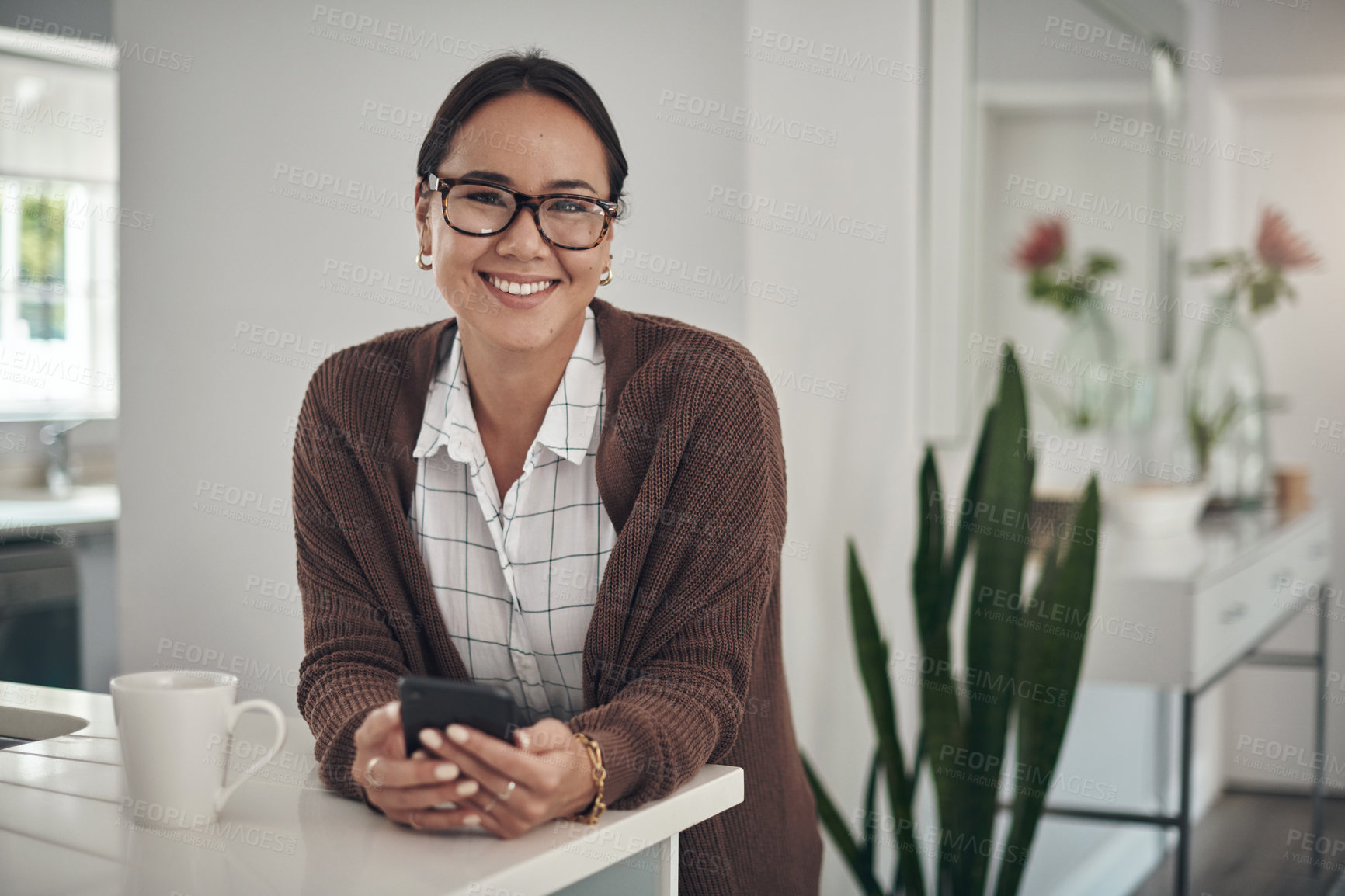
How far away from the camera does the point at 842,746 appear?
213cm

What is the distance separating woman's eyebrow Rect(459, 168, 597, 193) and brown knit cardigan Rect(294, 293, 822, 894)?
6.8 inches

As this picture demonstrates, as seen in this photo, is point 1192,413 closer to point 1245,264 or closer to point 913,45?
point 1245,264

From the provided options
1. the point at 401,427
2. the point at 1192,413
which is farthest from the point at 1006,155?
the point at 401,427

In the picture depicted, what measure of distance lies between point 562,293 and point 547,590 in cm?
31

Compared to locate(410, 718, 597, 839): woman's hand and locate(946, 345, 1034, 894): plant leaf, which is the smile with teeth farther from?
locate(946, 345, 1034, 894): plant leaf

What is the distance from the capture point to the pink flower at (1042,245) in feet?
8.84

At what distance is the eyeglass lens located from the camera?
1.18 metres

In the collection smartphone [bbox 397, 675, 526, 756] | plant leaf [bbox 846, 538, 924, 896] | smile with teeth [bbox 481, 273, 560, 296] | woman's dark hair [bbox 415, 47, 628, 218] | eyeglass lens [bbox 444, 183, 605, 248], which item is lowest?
plant leaf [bbox 846, 538, 924, 896]

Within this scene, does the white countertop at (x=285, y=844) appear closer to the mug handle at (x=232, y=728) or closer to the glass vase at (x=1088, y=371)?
the mug handle at (x=232, y=728)

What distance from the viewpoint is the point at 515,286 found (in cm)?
119

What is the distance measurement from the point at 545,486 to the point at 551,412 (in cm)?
8

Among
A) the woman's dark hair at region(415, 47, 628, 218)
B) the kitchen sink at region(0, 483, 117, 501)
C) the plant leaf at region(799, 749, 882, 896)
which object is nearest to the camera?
the woman's dark hair at region(415, 47, 628, 218)

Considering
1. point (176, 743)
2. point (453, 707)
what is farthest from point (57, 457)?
point (453, 707)

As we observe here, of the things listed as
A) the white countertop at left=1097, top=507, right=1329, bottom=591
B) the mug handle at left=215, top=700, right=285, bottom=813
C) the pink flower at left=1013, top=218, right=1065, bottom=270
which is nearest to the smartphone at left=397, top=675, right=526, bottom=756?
the mug handle at left=215, top=700, right=285, bottom=813
